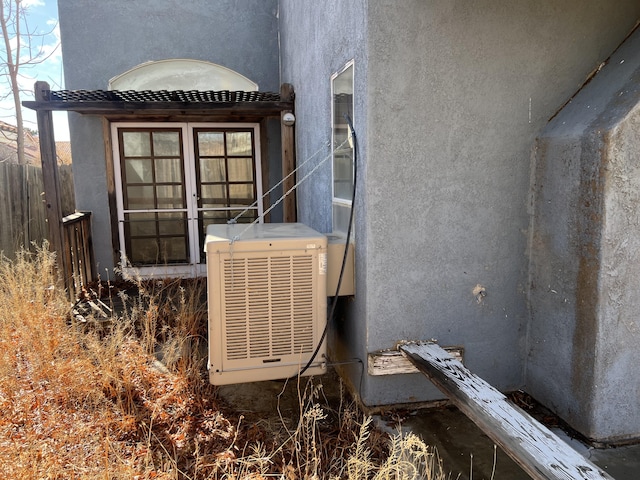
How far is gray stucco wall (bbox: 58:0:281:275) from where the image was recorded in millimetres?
6145

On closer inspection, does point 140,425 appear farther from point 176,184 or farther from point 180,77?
point 180,77

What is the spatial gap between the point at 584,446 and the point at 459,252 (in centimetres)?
128

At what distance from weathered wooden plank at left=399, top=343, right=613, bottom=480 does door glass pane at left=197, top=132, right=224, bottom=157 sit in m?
4.80

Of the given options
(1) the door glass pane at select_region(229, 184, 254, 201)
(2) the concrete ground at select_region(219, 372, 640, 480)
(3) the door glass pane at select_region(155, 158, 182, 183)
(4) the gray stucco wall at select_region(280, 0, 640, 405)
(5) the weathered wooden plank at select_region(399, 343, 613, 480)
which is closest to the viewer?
(5) the weathered wooden plank at select_region(399, 343, 613, 480)

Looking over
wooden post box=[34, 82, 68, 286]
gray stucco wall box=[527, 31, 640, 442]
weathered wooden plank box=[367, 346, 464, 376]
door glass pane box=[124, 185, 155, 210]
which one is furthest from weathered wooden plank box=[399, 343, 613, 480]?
door glass pane box=[124, 185, 155, 210]

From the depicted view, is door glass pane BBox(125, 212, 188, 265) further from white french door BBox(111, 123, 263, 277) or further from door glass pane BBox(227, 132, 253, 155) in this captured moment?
door glass pane BBox(227, 132, 253, 155)

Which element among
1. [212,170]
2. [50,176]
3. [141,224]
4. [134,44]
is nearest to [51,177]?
[50,176]

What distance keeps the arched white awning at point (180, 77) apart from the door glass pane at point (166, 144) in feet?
2.05

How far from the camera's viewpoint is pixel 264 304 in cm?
293

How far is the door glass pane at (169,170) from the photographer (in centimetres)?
663

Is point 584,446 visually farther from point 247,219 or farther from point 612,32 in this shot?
point 247,219

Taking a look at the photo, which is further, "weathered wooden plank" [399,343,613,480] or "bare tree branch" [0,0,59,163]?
"bare tree branch" [0,0,59,163]

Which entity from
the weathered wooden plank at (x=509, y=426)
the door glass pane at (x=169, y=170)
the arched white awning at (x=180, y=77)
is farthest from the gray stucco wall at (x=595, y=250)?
the door glass pane at (x=169, y=170)

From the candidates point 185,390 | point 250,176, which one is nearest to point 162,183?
point 250,176
